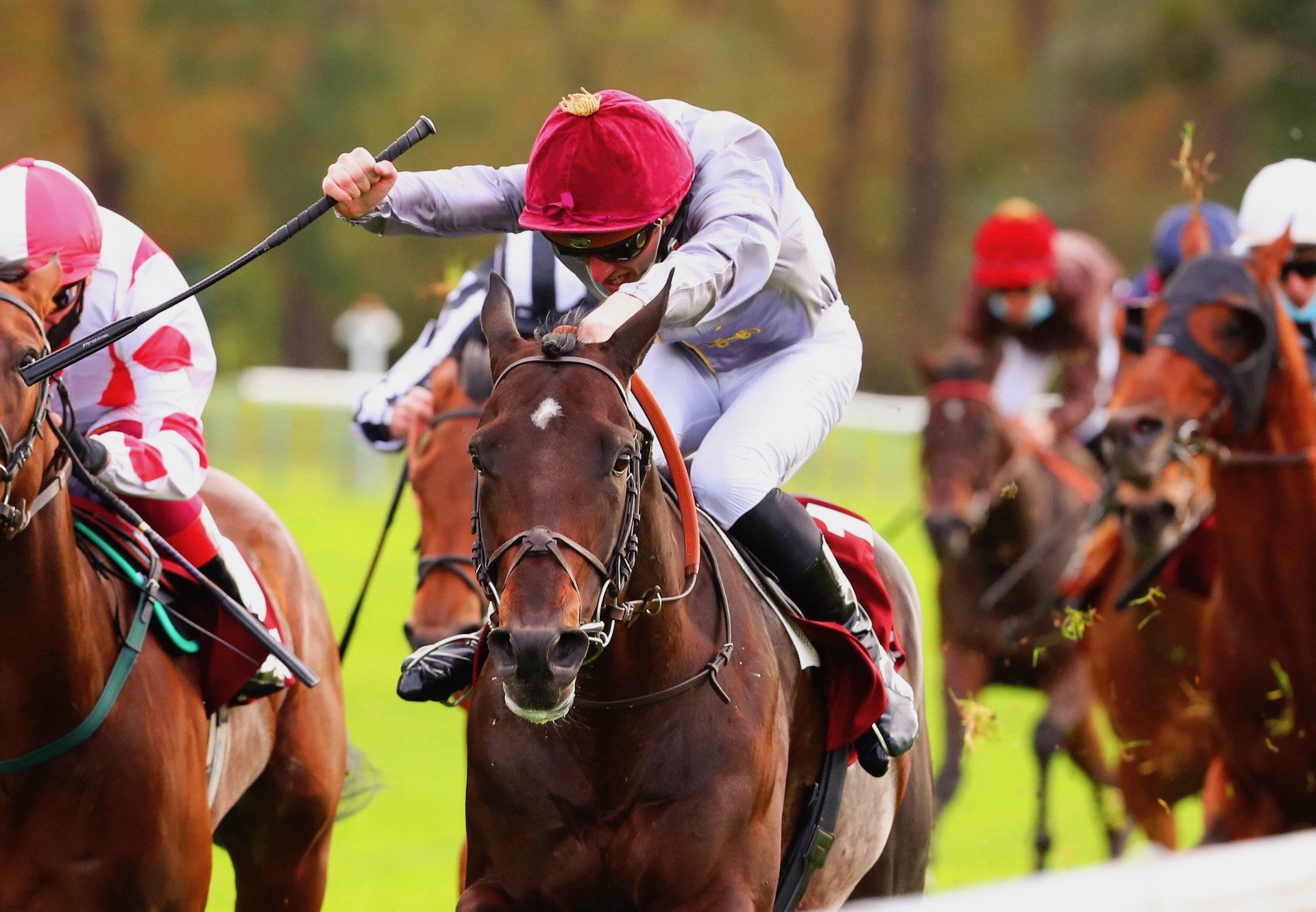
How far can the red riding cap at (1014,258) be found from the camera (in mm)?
9672

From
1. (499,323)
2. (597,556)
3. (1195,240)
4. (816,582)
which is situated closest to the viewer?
(597,556)

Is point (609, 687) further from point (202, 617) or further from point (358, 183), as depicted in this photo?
point (202, 617)

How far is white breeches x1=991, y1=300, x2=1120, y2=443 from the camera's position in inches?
374

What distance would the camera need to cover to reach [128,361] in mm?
4301

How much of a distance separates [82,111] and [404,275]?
484cm

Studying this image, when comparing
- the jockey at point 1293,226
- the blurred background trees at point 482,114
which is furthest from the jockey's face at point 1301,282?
the blurred background trees at point 482,114

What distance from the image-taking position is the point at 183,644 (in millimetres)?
4324

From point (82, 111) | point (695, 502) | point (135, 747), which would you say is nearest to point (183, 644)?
point (135, 747)

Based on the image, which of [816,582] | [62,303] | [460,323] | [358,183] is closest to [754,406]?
[816,582]

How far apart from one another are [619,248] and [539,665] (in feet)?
3.33

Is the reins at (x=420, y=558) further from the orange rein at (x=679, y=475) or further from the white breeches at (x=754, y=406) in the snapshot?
the orange rein at (x=679, y=475)

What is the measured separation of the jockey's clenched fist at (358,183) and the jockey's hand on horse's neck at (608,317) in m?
0.63

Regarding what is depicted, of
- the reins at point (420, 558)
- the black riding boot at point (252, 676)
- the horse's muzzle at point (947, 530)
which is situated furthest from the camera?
the horse's muzzle at point (947, 530)

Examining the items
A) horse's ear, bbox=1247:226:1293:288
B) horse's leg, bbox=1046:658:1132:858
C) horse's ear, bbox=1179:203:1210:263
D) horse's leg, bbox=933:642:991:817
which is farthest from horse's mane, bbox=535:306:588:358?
horse's leg, bbox=1046:658:1132:858
